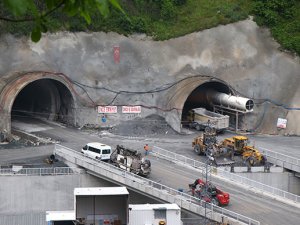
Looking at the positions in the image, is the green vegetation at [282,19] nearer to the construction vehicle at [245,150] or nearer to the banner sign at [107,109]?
the construction vehicle at [245,150]

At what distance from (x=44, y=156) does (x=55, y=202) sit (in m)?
5.98

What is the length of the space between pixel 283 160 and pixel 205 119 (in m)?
12.7

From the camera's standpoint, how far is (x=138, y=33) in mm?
67500

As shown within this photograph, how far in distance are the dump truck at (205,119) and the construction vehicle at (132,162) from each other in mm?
14845

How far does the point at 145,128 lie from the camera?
204 feet

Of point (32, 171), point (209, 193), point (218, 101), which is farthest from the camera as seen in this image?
point (218, 101)

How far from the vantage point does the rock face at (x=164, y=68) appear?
2489 inches

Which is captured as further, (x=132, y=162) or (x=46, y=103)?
(x=46, y=103)

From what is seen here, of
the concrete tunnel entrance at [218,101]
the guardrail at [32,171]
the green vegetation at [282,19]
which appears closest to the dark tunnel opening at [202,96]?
the concrete tunnel entrance at [218,101]

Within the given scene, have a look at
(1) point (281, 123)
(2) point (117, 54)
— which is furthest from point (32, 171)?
(1) point (281, 123)

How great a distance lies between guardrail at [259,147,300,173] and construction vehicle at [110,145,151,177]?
1255 centimetres

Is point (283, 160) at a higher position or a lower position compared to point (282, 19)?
lower

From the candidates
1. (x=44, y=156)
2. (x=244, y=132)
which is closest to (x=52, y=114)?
(x=44, y=156)

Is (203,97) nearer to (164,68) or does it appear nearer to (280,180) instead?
(164,68)
